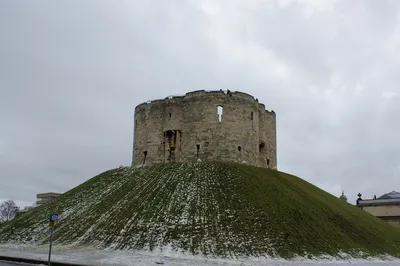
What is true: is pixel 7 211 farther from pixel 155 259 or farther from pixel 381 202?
pixel 155 259

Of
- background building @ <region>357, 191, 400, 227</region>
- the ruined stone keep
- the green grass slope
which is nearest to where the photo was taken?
the green grass slope

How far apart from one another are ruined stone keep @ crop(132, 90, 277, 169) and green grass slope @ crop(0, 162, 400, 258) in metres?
2.06

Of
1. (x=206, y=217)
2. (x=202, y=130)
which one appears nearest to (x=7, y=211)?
(x=202, y=130)

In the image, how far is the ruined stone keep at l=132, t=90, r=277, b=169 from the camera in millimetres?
39062

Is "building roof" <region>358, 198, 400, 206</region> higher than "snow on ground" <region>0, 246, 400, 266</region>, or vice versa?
"building roof" <region>358, 198, 400, 206</region>

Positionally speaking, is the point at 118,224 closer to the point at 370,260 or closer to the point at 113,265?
the point at 113,265

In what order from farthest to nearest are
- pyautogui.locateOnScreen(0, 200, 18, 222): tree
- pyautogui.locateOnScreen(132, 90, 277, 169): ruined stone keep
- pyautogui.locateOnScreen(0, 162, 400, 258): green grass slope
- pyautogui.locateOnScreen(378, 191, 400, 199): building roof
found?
pyautogui.locateOnScreen(0, 200, 18, 222): tree < pyautogui.locateOnScreen(378, 191, 400, 199): building roof < pyautogui.locateOnScreen(132, 90, 277, 169): ruined stone keep < pyautogui.locateOnScreen(0, 162, 400, 258): green grass slope

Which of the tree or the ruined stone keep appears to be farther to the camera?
the tree

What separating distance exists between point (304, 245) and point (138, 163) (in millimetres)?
23074

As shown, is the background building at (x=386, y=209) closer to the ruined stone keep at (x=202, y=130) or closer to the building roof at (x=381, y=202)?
the building roof at (x=381, y=202)

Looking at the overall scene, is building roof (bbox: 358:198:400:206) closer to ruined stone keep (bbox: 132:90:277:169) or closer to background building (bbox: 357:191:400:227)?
background building (bbox: 357:191:400:227)

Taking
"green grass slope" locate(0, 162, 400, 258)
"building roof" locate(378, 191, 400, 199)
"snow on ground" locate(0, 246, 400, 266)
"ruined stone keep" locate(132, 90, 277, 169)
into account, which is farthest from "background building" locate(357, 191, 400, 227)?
"snow on ground" locate(0, 246, 400, 266)

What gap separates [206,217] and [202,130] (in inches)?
520

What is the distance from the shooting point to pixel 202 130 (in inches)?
1555
